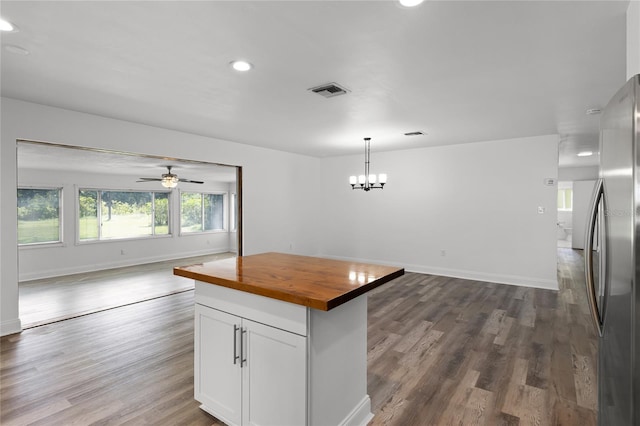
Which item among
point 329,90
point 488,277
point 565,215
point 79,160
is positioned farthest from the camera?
point 565,215

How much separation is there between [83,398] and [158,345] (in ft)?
2.90

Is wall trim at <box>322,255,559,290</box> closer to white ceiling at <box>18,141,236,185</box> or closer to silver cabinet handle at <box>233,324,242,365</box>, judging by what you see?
white ceiling at <box>18,141,236,185</box>

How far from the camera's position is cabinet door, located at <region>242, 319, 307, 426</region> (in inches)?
65.4

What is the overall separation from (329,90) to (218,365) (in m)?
2.49

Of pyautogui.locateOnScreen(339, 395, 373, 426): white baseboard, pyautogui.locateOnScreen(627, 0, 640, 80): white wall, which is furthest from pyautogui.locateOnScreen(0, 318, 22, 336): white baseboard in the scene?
pyautogui.locateOnScreen(627, 0, 640, 80): white wall

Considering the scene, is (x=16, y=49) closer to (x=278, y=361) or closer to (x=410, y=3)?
(x=410, y=3)

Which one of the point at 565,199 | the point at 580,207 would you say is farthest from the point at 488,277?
the point at 565,199

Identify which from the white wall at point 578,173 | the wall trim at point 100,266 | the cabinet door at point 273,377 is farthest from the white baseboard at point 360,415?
the white wall at point 578,173

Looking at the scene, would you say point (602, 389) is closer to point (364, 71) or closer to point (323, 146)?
point (364, 71)

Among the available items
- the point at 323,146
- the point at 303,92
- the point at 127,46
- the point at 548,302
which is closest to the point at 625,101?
the point at 303,92

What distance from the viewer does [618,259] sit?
4.23ft

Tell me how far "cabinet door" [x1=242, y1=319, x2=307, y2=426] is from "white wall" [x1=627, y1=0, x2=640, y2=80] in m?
2.23

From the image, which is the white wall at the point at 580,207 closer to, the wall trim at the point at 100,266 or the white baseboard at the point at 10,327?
A: the wall trim at the point at 100,266

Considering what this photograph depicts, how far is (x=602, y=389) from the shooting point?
60.7 inches
